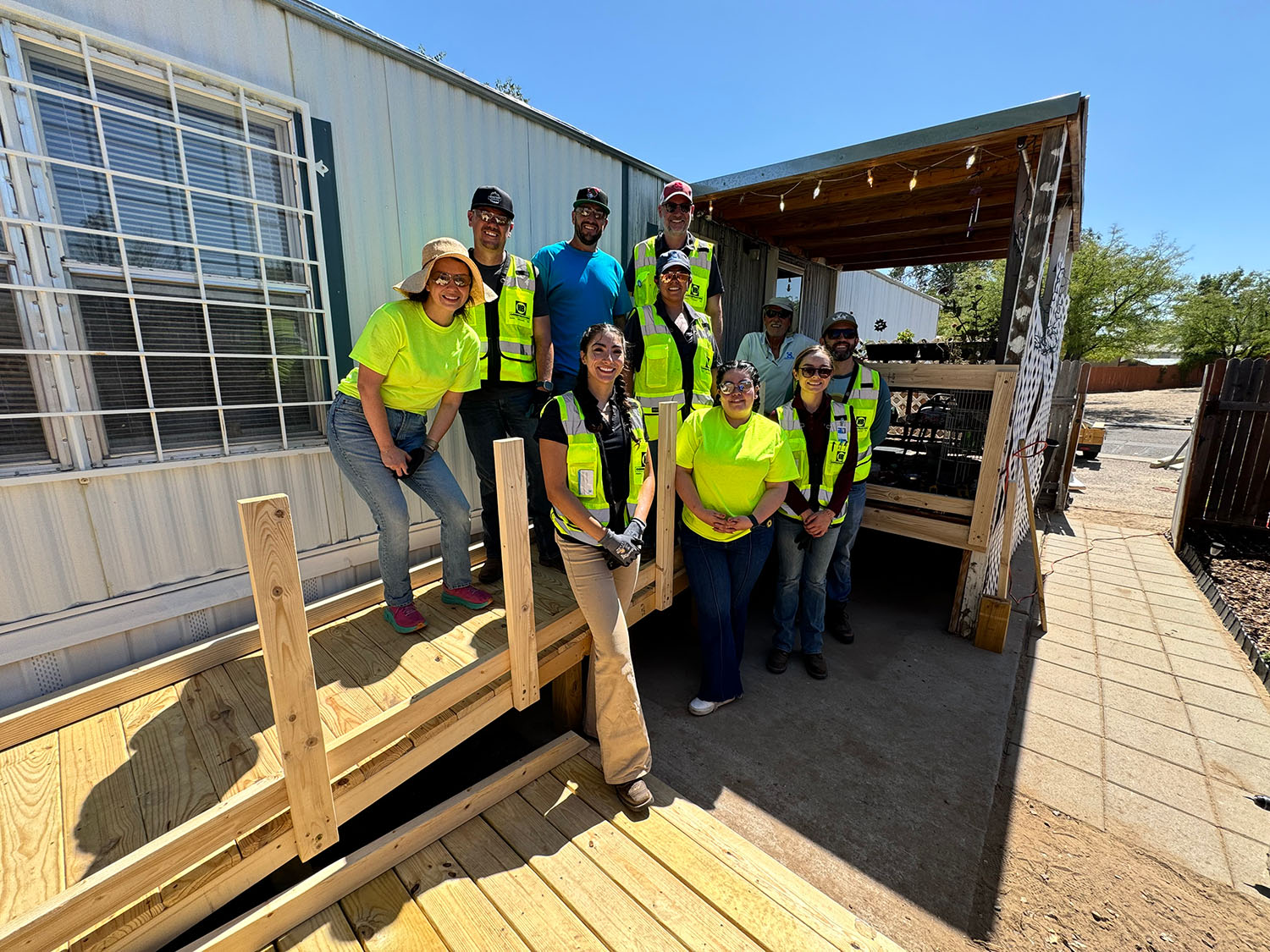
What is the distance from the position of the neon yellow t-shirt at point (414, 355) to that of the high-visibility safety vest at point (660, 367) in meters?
0.99

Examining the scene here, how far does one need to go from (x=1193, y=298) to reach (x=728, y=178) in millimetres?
31835

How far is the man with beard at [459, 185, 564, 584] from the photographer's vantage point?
2.66m

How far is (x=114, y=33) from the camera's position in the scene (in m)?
2.13

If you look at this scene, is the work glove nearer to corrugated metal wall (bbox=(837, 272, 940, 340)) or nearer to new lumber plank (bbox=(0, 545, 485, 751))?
new lumber plank (bbox=(0, 545, 485, 751))

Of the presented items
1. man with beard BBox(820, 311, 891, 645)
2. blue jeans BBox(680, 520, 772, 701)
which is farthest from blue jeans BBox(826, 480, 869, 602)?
→ blue jeans BBox(680, 520, 772, 701)

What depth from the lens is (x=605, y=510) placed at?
2.35m

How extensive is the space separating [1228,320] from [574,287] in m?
34.6

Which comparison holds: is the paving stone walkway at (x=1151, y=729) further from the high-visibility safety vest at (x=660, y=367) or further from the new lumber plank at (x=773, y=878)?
the high-visibility safety vest at (x=660, y=367)

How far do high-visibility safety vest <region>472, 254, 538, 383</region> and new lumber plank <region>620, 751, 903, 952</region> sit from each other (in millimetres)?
2135

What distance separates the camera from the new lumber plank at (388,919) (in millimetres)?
1743

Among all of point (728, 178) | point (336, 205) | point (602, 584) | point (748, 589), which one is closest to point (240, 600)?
point (602, 584)

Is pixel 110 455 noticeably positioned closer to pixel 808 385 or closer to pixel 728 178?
pixel 808 385

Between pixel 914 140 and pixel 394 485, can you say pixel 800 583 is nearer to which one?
pixel 394 485

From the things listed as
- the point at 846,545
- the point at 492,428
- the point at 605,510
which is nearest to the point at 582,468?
the point at 605,510
